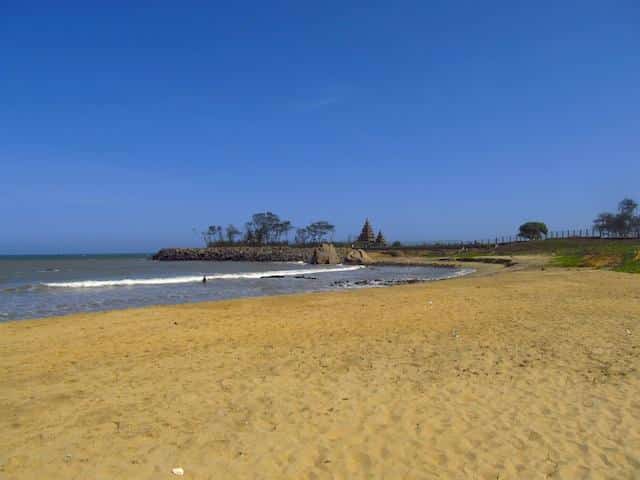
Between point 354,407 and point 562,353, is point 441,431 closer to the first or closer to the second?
point 354,407

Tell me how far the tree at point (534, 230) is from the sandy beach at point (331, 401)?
95.2 m

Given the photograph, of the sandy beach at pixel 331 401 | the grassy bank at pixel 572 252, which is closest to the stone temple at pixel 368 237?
the grassy bank at pixel 572 252

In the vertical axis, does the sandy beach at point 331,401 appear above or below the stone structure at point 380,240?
below

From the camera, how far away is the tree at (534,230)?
98312 mm

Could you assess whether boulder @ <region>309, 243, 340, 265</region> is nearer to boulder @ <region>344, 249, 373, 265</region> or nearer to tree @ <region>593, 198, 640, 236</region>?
boulder @ <region>344, 249, 373, 265</region>

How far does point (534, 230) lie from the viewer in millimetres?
98562

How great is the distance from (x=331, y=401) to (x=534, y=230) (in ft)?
342

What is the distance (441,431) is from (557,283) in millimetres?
18371

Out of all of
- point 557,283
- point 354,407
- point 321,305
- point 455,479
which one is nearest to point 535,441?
point 455,479

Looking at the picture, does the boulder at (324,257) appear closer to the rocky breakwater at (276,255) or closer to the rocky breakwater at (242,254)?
the rocky breakwater at (276,255)

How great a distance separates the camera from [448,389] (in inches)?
248

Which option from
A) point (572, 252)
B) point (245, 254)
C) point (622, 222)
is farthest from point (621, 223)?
point (245, 254)

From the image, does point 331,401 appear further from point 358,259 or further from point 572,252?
point 358,259

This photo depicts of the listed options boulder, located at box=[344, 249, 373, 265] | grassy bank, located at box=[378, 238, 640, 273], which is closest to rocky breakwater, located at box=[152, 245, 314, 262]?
boulder, located at box=[344, 249, 373, 265]
